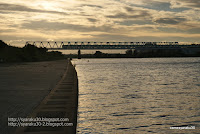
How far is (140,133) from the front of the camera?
1174 centimetres

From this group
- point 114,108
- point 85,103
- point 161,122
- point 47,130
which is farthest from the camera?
point 85,103

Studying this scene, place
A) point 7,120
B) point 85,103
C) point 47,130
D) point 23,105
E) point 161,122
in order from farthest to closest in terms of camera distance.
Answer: point 85,103
point 23,105
point 161,122
point 7,120
point 47,130

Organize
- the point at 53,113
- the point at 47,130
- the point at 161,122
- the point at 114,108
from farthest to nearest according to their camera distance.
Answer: the point at 114,108 < the point at 161,122 < the point at 53,113 < the point at 47,130

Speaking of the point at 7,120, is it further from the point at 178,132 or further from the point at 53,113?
the point at 178,132

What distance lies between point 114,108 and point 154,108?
2.60m

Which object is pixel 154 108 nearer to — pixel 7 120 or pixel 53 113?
pixel 53 113

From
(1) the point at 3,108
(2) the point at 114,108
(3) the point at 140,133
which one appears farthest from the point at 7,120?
(2) the point at 114,108

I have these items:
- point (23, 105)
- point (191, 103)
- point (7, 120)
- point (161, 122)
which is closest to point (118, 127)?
point (161, 122)

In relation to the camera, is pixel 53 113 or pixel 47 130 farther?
pixel 53 113

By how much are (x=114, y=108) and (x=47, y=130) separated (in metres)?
7.66

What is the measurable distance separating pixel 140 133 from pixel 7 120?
5.87m

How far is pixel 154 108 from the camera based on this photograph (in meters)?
17.1

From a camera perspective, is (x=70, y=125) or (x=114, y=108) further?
(x=114, y=108)

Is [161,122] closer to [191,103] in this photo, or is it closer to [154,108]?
[154,108]
